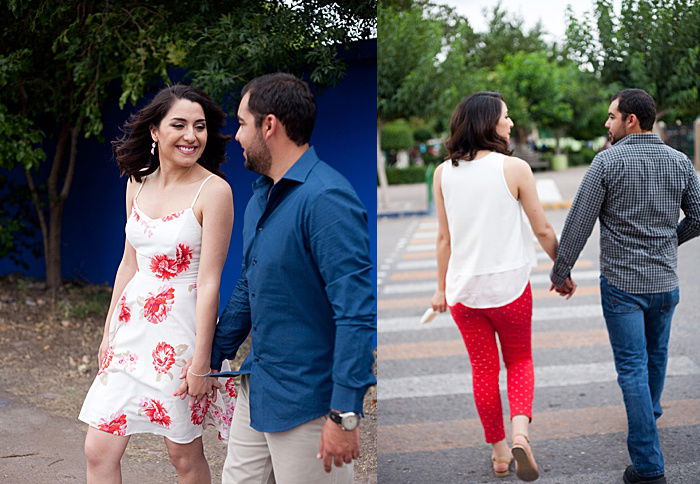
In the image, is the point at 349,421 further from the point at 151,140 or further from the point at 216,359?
the point at 151,140

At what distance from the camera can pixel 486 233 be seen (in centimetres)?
397

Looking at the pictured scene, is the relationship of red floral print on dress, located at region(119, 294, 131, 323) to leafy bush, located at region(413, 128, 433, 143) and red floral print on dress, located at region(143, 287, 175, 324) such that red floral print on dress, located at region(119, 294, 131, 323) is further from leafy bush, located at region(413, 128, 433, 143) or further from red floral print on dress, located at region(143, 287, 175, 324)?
leafy bush, located at region(413, 128, 433, 143)

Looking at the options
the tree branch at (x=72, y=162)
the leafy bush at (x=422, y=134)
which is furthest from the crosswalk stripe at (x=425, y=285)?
the leafy bush at (x=422, y=134)

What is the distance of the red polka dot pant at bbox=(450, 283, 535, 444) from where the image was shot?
4.06 meters

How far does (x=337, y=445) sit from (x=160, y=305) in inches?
42.4

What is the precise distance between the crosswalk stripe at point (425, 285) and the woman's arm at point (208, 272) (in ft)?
23.3

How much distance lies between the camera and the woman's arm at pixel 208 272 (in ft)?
9.71

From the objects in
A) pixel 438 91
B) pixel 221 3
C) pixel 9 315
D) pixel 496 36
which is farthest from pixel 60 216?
pixel 496 36

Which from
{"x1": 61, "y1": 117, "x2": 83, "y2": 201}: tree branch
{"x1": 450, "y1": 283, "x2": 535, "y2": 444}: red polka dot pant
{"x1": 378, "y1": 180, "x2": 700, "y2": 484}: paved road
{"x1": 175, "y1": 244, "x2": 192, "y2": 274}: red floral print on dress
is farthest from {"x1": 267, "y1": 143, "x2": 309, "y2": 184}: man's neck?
{"x1": 61, "y1": 117, "x2": 83, "y2": 201}: tree branch

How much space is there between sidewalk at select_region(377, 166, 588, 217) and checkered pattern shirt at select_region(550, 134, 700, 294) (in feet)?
50.4

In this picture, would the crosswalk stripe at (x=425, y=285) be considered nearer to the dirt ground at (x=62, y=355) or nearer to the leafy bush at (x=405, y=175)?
the dirt ground at (x=62, y=355)

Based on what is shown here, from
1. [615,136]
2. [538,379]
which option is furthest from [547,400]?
[615,136]

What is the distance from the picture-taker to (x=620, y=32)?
660cm

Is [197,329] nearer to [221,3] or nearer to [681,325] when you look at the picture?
[221,3]
